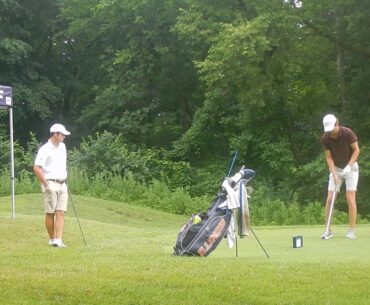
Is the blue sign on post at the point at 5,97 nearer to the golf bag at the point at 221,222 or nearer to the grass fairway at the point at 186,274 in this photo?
the grass fairway at the point at 186,274

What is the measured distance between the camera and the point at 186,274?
→ 735cm

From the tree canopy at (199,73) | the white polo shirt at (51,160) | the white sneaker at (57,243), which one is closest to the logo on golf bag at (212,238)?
the white sneaker at (57,243)

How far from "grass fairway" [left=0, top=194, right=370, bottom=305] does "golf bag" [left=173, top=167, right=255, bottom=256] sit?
0.25 m

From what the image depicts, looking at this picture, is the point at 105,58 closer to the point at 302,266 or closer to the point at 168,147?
the point at 168,147

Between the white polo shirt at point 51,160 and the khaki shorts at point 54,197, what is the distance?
0.43ft

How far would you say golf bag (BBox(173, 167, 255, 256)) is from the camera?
8.70 m

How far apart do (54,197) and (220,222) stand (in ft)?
10.0

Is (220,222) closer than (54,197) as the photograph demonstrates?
Yes

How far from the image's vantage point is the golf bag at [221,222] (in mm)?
8703

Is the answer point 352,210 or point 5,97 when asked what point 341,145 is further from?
point 5,97

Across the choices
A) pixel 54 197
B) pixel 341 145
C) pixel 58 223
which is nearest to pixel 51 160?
pixel 54 197

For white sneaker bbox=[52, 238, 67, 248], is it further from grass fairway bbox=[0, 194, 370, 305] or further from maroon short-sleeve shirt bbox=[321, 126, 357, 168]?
maroon short-sleeve shirt bbox=[321, 126, 357, 168]

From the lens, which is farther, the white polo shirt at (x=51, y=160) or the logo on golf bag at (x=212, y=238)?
the white polo shirt at (x=51, y=160)

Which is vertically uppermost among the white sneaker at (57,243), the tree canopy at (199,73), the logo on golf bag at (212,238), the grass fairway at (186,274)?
the tree canopy at (199,73)
